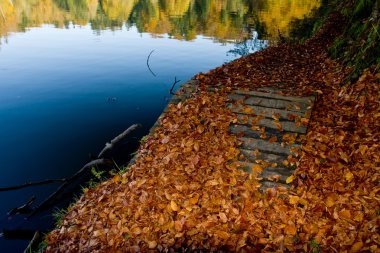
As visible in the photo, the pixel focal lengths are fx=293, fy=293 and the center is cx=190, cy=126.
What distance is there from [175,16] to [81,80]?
40080 millimetres

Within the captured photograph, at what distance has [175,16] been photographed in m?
57.0

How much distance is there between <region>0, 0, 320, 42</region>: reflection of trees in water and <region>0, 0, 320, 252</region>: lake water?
1.46 ft

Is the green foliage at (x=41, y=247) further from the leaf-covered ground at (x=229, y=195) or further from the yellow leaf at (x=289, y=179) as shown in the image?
the yellow leaf at (x=289, y=179)

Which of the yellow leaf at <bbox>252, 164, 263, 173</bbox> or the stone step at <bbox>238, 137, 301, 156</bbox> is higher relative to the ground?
the stone step at <bbox>238, 137, 301, 156</bbox>

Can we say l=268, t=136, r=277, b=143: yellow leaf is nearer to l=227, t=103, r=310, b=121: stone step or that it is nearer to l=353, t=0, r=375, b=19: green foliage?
l=227, t=103, r=310, b=121: stone step

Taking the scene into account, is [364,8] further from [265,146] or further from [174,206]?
[174,206]

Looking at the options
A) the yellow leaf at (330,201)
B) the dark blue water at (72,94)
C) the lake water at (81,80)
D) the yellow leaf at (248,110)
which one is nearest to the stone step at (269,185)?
the yellow leaf at (330,201)

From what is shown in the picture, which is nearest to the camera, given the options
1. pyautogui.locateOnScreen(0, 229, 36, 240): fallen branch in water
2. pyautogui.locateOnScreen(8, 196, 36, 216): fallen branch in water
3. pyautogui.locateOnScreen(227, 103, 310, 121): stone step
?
pyautogui.locateOnScreen(227, 103, 310, 121): stone step

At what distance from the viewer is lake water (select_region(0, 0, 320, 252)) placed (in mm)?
12023

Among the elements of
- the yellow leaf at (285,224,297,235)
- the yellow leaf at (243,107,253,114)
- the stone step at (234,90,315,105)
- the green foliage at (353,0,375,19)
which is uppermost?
the green foliage at (353,0,375,19)

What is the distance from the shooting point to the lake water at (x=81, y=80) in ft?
39.4

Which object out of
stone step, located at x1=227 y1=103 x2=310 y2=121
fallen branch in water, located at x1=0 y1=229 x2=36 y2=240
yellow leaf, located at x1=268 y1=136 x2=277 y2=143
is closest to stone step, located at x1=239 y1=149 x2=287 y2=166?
yellow leaf, located at x1=268 y1=136 x2=277 y2=143

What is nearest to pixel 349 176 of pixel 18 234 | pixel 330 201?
pixel 330 201

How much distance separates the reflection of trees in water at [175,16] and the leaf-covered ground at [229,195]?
23765mm
